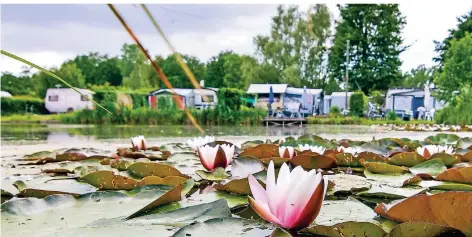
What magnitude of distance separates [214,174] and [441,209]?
48 cm

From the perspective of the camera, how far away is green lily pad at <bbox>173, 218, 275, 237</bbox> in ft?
1.15

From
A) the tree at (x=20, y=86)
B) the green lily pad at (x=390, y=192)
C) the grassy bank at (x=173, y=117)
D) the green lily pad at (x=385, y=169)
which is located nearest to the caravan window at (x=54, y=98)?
the tree at (x=20, y=86)

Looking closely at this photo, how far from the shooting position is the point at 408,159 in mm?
1013

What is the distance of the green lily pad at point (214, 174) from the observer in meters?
0.77

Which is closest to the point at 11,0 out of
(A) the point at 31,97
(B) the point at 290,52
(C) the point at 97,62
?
(B) the point at 290,52

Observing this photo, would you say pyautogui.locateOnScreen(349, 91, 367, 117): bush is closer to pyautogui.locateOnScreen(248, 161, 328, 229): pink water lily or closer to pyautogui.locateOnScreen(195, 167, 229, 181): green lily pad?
pyautogui.locateOnScreen(195, 167, 229, 181): green lily pad

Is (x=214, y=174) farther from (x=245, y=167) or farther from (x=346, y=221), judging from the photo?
(x=346, y=221)

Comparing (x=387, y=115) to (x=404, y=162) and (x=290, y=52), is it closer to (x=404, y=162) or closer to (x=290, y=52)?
(x=290, y=52)

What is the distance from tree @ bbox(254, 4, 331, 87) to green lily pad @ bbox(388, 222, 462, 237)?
42.6 ft

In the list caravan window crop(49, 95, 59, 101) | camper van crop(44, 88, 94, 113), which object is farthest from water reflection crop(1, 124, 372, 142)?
caravan window crop(49, 95, 59, 101)

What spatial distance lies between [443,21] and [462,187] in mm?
1315

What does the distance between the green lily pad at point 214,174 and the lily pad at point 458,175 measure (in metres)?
0.39

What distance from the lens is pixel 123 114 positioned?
25.8 feet

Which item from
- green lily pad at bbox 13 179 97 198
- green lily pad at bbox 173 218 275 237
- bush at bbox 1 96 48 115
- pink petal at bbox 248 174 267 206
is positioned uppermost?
bush at bbox 1 96 48 115
